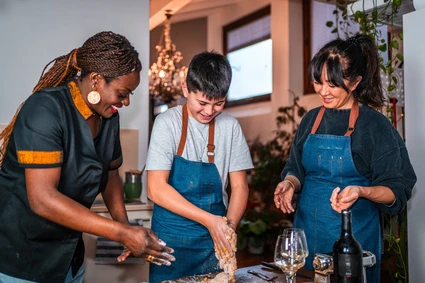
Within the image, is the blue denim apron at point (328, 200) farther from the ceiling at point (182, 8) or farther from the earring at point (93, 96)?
the ceiling at point (182, 8)

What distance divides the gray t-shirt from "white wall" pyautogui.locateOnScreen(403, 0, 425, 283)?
1.08 m

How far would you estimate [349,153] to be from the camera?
198 centimetres

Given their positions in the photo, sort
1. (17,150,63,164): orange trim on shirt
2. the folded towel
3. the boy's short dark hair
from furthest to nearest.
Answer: the folded towel < the boy's short dark hair < (17,150,63,164): orange trim on shirt

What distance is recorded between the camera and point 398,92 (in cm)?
304

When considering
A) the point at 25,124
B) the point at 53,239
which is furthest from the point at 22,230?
the point at 25,124

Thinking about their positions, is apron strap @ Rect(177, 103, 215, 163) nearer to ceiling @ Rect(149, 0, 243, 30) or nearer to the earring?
the earring

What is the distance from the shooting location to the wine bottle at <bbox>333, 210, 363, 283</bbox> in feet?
4.16

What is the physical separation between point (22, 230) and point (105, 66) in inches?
24.4

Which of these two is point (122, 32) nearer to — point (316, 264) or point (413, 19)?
point (413, 19)

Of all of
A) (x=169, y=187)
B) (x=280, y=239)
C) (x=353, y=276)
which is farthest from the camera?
(x=169, y=187)

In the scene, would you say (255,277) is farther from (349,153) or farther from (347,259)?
(349,153)

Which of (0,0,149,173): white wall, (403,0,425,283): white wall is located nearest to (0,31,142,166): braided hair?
(0,0,149,173): white wall

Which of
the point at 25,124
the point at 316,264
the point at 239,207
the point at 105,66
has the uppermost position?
the point at 105,66

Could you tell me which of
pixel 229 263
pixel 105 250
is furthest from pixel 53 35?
pixel 229 263
